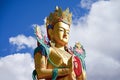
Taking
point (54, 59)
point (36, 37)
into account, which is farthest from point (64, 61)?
point (36, 37)

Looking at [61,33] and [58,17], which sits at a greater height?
[58,17]

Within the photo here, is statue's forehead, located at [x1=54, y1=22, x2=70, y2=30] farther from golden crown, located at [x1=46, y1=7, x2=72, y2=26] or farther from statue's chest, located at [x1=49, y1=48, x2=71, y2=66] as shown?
statue's chest, located at [x1=49, y1=48, x2=71, y2=66]

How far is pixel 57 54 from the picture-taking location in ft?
27.6

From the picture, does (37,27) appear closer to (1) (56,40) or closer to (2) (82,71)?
(1) (56,40)

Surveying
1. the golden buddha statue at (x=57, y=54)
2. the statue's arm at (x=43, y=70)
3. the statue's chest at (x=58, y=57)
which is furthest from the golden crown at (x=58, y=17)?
the statue's arm at (x=43, y=70)

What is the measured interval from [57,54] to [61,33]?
0.57 metres

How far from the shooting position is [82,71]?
8.72 m

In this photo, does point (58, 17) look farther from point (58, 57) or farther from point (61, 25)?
point (58, 57)

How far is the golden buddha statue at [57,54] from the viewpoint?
8.12 metres

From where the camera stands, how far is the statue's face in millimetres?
8703

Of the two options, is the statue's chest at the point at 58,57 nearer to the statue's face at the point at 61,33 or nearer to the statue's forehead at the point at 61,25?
the statue's face at the point at 61,33

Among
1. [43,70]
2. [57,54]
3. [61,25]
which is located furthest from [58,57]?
[61,25]

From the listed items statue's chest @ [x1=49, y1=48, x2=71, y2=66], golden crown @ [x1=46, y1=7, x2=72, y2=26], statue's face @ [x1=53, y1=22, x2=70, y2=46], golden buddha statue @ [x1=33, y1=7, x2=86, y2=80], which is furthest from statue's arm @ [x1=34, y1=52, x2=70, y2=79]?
golden crown @ [x1=46, y1=7, x2=72, y2=26]

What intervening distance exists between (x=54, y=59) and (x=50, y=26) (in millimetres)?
919
